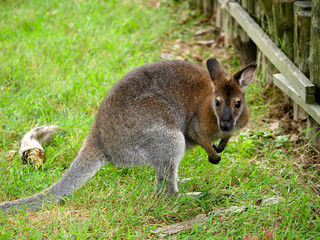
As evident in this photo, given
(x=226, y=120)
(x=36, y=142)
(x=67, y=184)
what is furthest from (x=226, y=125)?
(x=36, y=142)

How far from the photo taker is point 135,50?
7.89 metres

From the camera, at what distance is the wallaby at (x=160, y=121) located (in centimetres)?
421

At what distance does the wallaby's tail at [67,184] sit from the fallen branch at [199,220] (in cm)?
85

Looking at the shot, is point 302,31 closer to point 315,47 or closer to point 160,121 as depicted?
point 315,47

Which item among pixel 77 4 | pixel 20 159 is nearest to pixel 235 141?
pixel 20 159

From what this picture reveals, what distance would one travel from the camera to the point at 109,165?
4.84 metres

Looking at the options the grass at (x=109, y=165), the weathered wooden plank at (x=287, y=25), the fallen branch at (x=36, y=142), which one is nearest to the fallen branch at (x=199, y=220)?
the grass at (x=109, y=165)

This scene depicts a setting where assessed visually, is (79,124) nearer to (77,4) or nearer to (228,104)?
(228,104)

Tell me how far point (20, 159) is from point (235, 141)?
2.45 metres

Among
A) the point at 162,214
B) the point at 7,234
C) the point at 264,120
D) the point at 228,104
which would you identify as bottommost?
the point at 264,120

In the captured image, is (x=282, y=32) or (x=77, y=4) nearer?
(x=282, y=32)

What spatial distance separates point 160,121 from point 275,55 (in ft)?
7.26

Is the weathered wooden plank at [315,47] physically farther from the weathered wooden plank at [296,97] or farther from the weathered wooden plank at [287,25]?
the weathered wooden plank at [287,25]

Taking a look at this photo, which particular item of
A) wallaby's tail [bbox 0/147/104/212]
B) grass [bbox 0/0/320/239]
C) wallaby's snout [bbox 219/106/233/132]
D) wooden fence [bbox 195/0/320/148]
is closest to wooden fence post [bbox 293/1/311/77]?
wooden fence [bbox 195/0/320/148]
